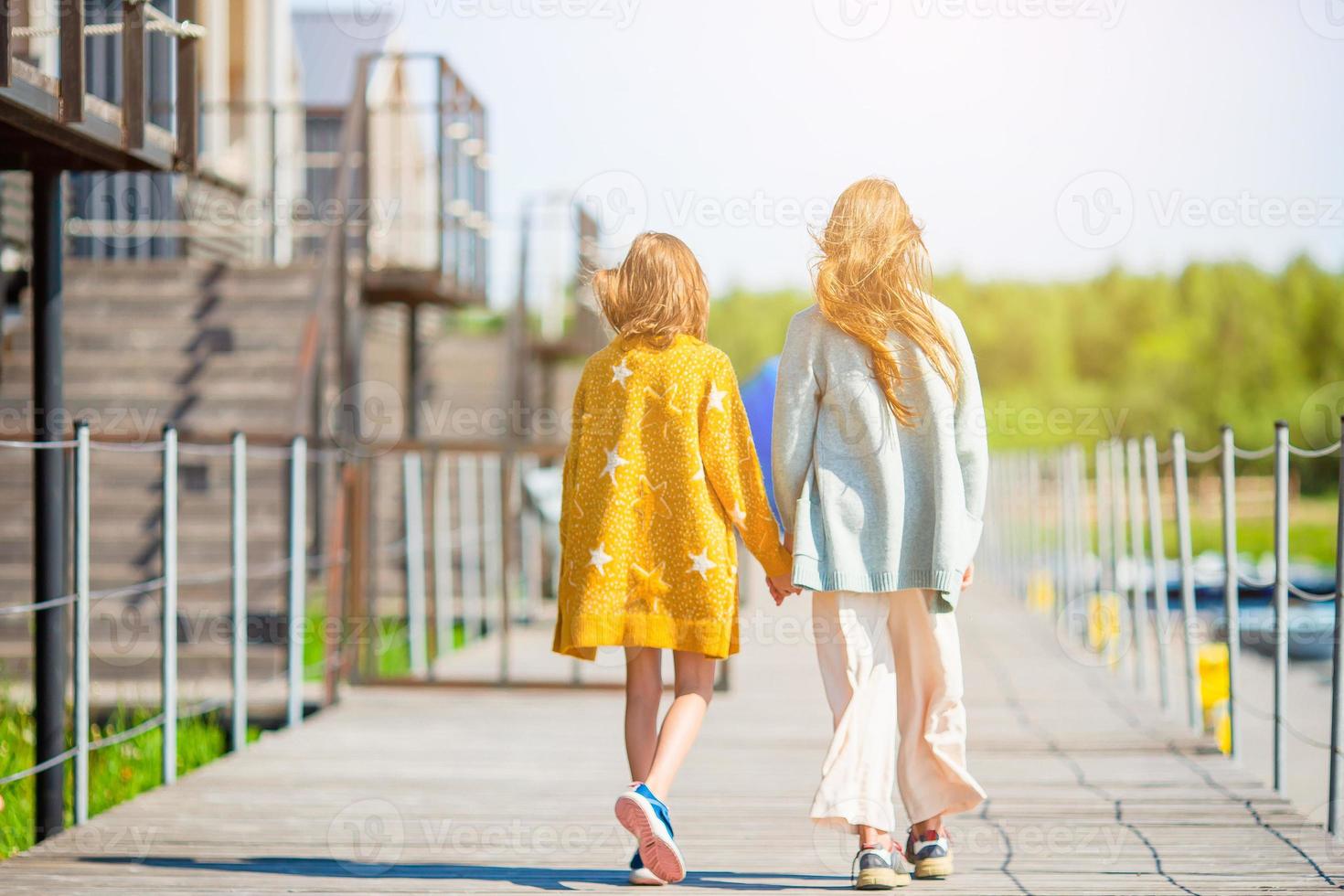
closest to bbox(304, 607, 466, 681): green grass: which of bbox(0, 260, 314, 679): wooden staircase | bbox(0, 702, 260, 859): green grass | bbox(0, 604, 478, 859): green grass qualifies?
bbox(0, 260, 314, 679): wooden staircase

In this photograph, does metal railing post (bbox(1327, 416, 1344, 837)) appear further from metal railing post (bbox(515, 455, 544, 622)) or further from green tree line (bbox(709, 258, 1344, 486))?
green tree line (bbox(709, 258, 1344, 486))

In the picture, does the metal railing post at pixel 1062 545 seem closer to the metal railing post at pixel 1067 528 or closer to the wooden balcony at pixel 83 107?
the metal railing post at pixel 1067 528

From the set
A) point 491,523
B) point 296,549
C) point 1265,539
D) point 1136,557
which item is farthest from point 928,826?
point 1265,539

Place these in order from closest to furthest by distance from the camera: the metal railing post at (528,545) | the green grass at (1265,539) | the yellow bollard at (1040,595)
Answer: the metal railing post at (528,545)
the yellow bollard at (1040,595)
the green grass at (1265,539)

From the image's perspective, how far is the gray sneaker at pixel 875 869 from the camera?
3.30 metres

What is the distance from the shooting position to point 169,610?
4898 millimetres

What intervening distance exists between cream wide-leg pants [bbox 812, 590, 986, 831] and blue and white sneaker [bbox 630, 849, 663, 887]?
41 cm

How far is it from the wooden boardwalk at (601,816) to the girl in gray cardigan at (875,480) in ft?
1.21

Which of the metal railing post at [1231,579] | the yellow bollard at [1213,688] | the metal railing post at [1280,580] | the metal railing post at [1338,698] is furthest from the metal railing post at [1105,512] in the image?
the metal railing post at [1338,698]

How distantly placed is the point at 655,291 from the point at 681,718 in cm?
95

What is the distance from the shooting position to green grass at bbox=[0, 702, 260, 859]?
Result: 201 inches

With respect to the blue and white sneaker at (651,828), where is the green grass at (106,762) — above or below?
below

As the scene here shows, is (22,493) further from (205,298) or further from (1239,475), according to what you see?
(1239,475)

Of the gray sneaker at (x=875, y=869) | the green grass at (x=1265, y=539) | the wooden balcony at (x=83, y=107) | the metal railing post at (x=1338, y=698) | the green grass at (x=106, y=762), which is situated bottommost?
the green grass at (x=1265, y=539)
